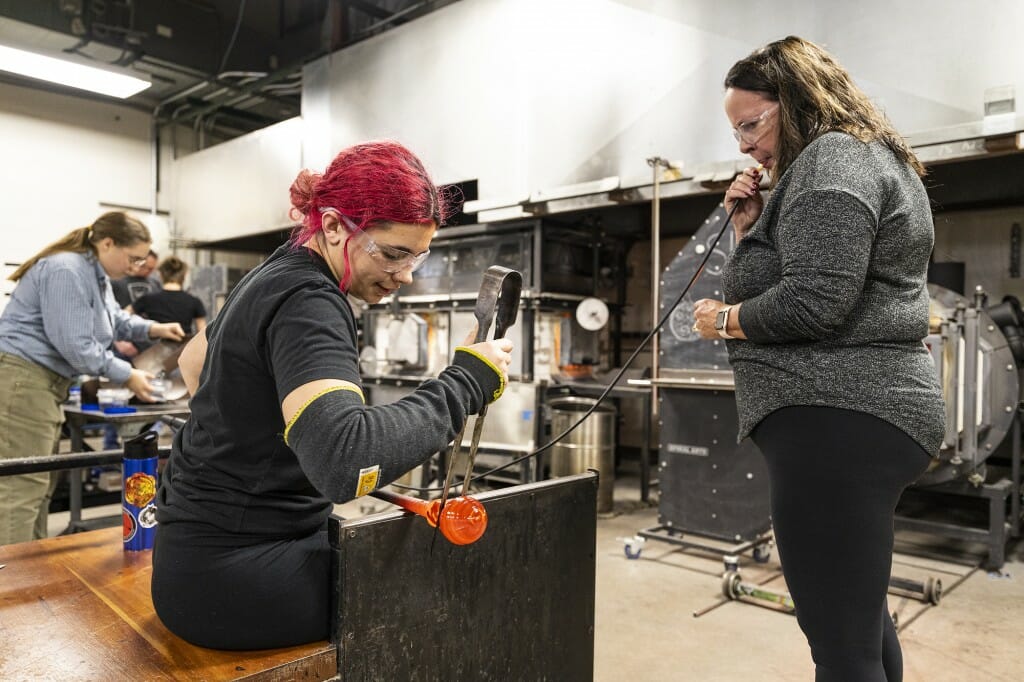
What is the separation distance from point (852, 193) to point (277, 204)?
6.80 meters

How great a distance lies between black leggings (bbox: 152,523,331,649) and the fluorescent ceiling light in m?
6.19

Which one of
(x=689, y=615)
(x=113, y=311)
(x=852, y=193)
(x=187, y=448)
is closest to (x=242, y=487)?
(x=187, y=448)

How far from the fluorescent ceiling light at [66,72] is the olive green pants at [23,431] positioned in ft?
13.9

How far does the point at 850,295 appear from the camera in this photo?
107 cm

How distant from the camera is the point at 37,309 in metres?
2.67

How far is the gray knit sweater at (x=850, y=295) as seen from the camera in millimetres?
1068

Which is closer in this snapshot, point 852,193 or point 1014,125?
point 852,193

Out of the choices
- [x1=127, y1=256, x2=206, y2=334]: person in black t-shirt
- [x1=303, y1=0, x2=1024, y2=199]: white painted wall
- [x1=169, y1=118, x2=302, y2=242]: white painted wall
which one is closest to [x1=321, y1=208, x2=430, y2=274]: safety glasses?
[x1=303, y1=0, x2=1024, y2=199]: white painted wall

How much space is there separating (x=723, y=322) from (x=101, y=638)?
44.5 inches

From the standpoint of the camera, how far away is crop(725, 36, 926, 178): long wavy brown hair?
3.86ft

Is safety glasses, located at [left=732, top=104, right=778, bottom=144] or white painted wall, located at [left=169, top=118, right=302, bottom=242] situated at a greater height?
white painted wall, located at [left=169, top=118, right=302, bottom=242]

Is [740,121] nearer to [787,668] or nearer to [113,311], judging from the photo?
[787,668]

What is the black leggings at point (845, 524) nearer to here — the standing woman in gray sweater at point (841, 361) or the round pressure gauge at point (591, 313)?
the standing woman in gray sweater at point (841, 361)

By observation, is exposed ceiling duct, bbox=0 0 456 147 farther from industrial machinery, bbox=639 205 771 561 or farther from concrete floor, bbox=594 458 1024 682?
concrete floor, bbox=594 458 1024 682
